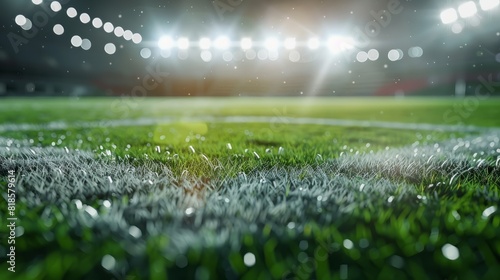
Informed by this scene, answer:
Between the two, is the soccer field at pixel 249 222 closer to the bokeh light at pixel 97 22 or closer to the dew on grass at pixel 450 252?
the dew on grass at pixel 450 252

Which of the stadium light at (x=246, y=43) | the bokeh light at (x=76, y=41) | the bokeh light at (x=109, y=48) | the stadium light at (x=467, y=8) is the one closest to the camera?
the stadium light at (x=467, y=8)

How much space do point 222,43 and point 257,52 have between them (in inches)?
177

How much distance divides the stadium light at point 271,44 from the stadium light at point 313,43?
2.93m

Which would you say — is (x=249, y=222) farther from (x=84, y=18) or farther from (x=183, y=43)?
(x=183, y=43)

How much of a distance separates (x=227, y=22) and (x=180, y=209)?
25.1m

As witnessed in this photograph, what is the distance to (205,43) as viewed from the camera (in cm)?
3381

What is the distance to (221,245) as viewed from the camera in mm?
1495

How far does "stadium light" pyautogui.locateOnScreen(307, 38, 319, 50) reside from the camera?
34537 millimetres

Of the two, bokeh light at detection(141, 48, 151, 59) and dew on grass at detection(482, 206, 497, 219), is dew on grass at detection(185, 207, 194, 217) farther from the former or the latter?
bokeh light at detection(141, 48, 151, 59)

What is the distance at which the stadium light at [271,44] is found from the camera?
32.5 meters

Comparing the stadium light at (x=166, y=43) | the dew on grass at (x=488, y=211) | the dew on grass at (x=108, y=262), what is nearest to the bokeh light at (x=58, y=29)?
the stadium light at (x=166, y=43)

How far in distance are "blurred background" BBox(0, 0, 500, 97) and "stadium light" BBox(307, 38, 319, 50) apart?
135mm

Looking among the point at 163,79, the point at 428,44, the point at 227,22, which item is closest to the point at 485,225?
the point at 227,22

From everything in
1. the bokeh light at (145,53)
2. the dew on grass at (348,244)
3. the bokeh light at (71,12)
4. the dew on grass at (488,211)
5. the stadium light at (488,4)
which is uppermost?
the stadium light at (488,4)
